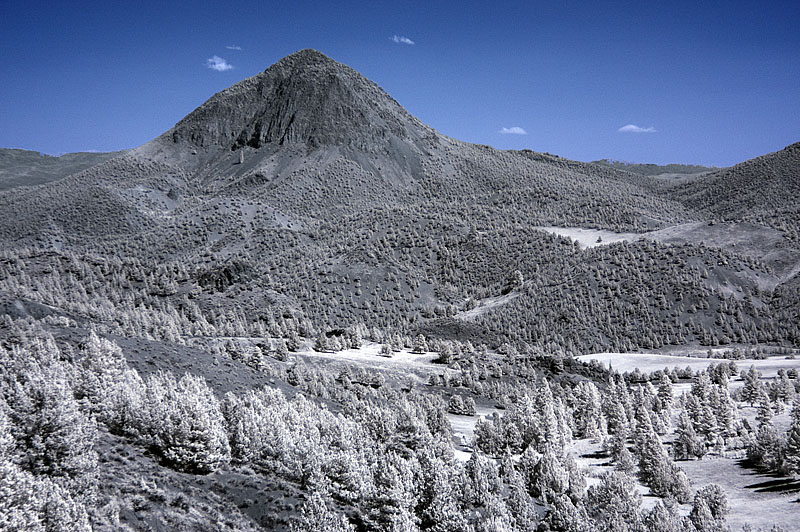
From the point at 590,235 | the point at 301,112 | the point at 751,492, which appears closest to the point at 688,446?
the point at 751,492

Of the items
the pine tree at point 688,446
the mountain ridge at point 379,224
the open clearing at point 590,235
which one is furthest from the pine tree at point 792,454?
the open clearing at point 590,235

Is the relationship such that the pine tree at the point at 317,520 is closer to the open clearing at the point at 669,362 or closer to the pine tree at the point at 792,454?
the pine tree at the point at 792,454

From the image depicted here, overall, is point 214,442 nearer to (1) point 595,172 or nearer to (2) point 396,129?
(2) point 396,129

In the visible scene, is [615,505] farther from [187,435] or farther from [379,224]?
[379,224]

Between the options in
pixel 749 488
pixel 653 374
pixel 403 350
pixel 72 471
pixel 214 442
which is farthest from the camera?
pixel 403 350

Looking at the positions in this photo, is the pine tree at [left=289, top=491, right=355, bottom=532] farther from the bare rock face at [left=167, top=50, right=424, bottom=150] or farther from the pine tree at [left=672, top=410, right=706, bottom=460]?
the bare rock face at [left=167, top=50, right=424, bottom=150]

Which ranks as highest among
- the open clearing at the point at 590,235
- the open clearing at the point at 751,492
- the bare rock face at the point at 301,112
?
the bare rock face at the point at 301,112

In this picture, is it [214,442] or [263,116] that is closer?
[214,442]

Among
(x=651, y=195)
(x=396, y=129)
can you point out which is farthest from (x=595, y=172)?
(x=396, y=129)
